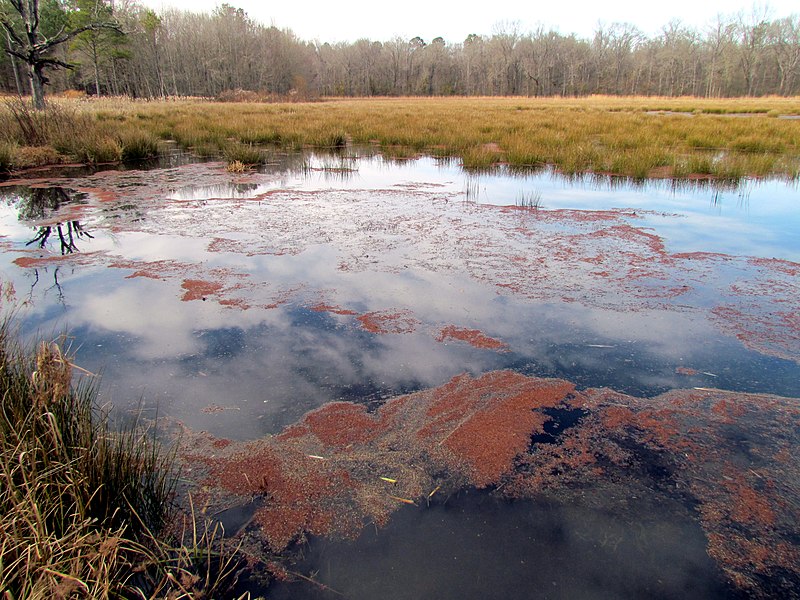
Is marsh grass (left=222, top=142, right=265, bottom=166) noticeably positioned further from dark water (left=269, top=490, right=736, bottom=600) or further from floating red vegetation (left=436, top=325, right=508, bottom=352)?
dark water (left=269, top=490, right=736, bottom=600)

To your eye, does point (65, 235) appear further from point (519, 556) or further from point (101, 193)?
point (519, 556)

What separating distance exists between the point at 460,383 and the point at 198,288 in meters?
2.36

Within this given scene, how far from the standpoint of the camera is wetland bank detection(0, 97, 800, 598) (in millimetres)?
1673

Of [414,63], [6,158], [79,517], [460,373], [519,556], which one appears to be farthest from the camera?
[414,63]

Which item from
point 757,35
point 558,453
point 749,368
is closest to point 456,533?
point 558,453

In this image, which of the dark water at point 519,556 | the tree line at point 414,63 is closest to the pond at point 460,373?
the dark water at point 519,556

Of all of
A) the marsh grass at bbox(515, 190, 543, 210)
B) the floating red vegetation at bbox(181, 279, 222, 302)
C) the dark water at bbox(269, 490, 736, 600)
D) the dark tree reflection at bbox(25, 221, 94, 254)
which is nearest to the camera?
the dark water at bbox(269, 490, 736, 600)

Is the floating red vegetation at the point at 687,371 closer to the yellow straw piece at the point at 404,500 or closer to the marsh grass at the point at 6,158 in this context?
the yellow straw piece at the point at 404,500

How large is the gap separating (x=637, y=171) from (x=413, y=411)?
845cm

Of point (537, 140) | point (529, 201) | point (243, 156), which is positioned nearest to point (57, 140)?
point (243, 156)

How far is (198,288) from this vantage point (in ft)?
12.8

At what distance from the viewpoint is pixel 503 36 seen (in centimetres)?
6406

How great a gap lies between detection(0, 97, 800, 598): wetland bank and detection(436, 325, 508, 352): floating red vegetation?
0.03 metres

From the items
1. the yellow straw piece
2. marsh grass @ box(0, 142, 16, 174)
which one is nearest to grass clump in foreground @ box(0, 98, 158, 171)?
marsh grass @ box(0, 142, 16, 174)
